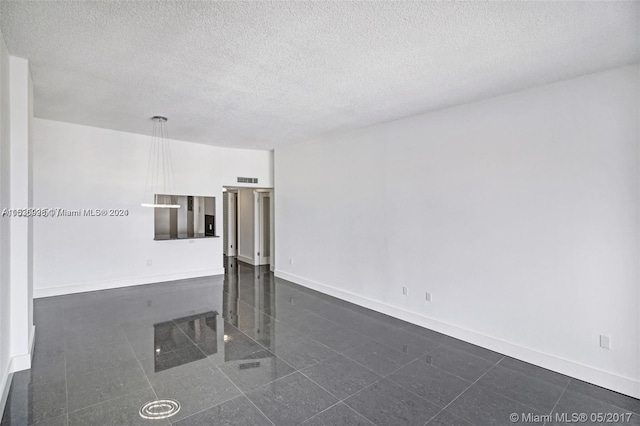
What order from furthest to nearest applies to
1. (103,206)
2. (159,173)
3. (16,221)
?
(159,173)
(103,206)
(16,221)

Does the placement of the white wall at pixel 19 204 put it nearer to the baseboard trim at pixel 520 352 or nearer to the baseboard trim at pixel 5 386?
the baseboard trim at pixel 5 386

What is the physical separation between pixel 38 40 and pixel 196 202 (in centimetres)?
456

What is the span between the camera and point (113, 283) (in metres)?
5.87

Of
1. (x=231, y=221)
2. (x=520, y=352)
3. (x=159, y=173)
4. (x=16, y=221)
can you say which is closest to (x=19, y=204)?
(x=16, y=221)

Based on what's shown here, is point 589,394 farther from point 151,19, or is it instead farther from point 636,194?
point 151,19

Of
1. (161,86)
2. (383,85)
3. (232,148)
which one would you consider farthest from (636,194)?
(232,148)

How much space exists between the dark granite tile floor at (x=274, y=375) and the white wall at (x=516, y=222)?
0.33m

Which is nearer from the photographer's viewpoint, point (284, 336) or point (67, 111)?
point (284, 336)

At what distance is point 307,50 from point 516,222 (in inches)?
113

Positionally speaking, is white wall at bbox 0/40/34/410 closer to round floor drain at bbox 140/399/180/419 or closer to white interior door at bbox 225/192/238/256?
round floor drain at bbox 140/399/180/419

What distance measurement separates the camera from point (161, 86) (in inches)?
140

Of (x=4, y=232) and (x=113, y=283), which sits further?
(x=113, y=283)

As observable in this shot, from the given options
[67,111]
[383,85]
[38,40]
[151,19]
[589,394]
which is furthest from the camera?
[67,111]

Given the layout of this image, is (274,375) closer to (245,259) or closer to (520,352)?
(520,352)
